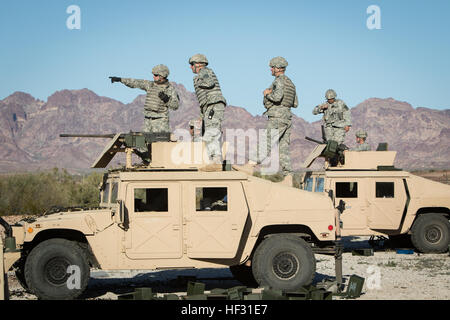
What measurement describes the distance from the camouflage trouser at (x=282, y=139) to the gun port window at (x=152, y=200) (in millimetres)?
3663

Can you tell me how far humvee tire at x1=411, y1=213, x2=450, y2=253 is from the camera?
46.0 ft

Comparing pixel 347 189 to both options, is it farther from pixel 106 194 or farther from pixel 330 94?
pixel 106 194

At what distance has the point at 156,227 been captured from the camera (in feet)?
29.2

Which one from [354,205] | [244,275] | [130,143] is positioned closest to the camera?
[130,143]

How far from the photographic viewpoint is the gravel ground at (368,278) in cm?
959

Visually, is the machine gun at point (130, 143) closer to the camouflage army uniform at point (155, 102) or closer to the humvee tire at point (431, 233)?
the camouflage army uniform at point (155, 102)

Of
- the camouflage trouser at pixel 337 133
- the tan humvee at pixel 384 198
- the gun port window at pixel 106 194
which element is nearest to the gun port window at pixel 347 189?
the tan humvee at pixel 384 198

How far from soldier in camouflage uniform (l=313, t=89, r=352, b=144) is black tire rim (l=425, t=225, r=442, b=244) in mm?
3185

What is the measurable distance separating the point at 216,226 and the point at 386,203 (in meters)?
5.92

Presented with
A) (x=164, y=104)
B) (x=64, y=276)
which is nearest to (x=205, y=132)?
(x=164, y=104)

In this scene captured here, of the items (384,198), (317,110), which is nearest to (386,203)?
(384,198)

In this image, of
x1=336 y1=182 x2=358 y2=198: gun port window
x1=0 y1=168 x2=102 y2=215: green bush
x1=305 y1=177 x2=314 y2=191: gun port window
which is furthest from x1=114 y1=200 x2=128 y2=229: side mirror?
x1=0 y1=168 x2=102 y2=215: green bush

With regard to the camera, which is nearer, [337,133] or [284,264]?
[284,264]
